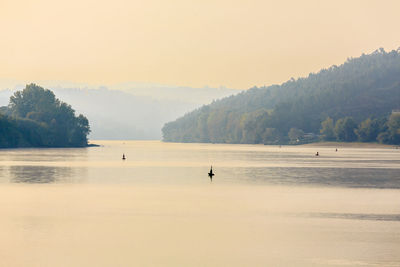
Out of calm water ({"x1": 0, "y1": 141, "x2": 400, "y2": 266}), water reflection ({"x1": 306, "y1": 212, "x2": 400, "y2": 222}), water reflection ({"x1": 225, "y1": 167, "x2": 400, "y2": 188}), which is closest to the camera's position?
calm water ({"x1": 0, "y1": 141, "x2": 400, "y2": 266})

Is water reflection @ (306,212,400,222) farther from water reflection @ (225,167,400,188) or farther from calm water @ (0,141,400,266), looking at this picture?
water reflection @ (225,167,400,188)

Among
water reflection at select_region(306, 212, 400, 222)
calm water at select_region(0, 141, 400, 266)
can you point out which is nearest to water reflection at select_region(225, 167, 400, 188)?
calm water at select_region(0, 141, 400, 266)

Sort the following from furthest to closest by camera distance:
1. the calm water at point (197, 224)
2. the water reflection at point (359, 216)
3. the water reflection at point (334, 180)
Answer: the water reflection at point (334, 180), the water reflection at point (359, 216), the calm water at point (197, 224)

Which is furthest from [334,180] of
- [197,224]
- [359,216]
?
[197,224]

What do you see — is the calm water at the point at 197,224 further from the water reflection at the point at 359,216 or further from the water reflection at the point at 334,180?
the water reflection at the point at 334,180

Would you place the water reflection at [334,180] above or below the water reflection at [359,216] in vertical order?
above

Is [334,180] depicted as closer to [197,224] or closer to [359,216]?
[359,216]

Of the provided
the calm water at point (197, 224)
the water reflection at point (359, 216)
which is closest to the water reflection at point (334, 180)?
the calm water at point (197, 224)

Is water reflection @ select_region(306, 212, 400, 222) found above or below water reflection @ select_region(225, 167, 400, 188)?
below

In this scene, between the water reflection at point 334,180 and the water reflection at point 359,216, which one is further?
the water reflection at point 334,180

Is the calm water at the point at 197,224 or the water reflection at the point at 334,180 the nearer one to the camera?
the calm water at the point at 197,224

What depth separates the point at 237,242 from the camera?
3438 centimetres

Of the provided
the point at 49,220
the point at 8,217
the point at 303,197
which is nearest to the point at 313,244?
the point at 49,220

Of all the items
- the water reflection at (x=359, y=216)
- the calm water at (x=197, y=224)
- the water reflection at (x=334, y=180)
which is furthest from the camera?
the water reflection at (x=334, y=180)
